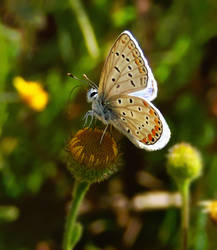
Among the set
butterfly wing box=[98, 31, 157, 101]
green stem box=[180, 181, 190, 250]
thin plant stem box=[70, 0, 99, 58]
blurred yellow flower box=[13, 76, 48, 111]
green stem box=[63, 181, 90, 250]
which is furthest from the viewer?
thin plant stem box=[70, 0, 99, 58]

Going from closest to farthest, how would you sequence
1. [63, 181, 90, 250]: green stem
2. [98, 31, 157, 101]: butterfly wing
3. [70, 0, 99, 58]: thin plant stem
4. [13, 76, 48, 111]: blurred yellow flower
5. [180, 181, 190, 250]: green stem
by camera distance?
[98, 31, 157, 101]: butterfly wing → [63, 181, 90, 250]: green stem → [180, 181, 190, 250]: green stem → [13, 76, 48, 111]: blurred yellow flower → [70, 0, 99, 58]: thin plant stem

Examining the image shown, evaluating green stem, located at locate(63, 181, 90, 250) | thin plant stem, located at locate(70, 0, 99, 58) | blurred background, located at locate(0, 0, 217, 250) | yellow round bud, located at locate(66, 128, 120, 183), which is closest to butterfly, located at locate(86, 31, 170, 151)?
yellow round bud, located at locate(66, 128, 120, 183)

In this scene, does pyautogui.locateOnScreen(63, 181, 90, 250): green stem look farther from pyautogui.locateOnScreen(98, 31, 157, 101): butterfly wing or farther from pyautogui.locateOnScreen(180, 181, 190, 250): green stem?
pyautogui.locateOnScreen(180, 181, 190, 250): green stem

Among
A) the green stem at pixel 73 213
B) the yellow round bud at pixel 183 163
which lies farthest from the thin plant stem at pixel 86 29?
the green stem at pixel 73 213

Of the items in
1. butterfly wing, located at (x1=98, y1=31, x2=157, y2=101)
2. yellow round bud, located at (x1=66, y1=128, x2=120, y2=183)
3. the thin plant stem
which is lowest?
yellow round bud, located at (x1=66, y1=128, x2=120, y2=183)

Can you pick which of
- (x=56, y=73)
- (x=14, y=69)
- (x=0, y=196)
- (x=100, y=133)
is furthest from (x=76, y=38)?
(x=100, y=133)

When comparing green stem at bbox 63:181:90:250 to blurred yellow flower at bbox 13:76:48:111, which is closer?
green stem at bbox 63:181:90:250

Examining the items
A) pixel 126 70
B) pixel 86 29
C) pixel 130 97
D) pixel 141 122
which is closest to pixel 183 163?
pixel 141 122
